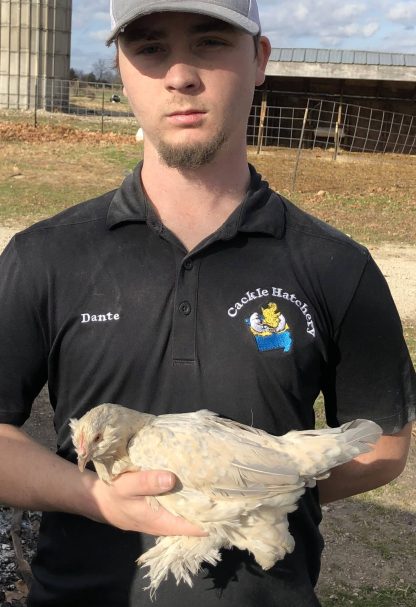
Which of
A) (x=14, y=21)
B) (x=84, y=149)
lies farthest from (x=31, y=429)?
(x=14, y=21)

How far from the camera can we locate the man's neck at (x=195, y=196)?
2113 millimetres

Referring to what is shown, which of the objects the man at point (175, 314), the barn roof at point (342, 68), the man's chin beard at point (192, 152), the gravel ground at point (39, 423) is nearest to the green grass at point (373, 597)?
the gravel ground at point (39, 423)

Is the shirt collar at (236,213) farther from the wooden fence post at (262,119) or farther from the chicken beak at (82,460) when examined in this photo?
the wooden fence post at (262,119)

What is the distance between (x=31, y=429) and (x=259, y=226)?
4.74 metres

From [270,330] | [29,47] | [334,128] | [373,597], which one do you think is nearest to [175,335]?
[270,330]

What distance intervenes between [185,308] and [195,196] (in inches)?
13.8

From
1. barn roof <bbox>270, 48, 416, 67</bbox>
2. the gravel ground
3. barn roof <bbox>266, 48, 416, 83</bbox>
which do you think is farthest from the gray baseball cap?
barn roof <bbox>270, 48, 416, 67</bbox>

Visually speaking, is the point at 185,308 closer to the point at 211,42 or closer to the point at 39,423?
the point at 211,42

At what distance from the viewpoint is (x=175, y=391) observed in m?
2.02

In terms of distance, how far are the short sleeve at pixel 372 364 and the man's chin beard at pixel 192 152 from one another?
0.58 m

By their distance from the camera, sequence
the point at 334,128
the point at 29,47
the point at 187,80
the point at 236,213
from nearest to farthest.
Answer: the point at 187,80 < the point at 236,213 < the point at 334,128 < the point at 29,47

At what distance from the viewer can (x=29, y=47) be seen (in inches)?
1417

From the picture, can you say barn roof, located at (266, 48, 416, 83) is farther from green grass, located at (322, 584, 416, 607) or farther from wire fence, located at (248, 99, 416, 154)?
green grass, located at (322, 584, 416, 607)

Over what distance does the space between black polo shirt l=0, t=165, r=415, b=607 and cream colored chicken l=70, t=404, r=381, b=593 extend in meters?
0.08
